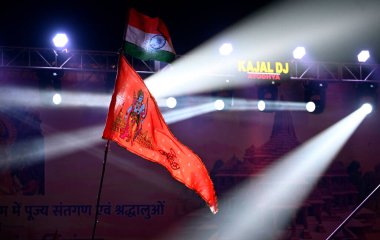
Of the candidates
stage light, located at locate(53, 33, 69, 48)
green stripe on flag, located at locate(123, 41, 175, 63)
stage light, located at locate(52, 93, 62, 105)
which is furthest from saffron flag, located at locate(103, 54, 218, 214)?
stage light, located at locate(52, 93, 62, 105)

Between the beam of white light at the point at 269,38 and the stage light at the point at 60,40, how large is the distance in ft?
6.32

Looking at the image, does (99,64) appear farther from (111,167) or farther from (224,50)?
(224,50)

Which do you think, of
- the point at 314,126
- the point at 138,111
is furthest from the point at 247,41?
the point at 138,111

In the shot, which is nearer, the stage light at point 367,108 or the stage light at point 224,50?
the stage light at point 224,50

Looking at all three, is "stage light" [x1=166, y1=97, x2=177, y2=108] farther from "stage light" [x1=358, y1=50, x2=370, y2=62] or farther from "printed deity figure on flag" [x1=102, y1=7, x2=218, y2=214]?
"printed deity figure on flag" [x1=102, y1=7, x2=218, y2=214]

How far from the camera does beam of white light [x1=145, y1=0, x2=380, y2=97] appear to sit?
10.7 m

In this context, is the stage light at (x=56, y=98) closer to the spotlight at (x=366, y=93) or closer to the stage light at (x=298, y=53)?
the stage light at (x=298, y=53)

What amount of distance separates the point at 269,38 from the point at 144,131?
7084mm

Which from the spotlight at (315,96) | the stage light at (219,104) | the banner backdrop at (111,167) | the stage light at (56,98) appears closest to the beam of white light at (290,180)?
the banner backdrop at (111,167)

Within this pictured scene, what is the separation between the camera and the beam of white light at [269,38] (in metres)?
10.7

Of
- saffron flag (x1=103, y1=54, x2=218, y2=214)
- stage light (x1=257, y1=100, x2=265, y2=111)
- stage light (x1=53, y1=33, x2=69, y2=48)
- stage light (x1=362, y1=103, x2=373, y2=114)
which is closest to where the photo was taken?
saffron flag (x1=103, y1=54, x2=218, y2=214)

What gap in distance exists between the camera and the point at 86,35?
10.1 meters

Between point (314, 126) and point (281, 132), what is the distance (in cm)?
91

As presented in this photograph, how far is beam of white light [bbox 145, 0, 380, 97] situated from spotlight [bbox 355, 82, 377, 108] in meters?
1.18
